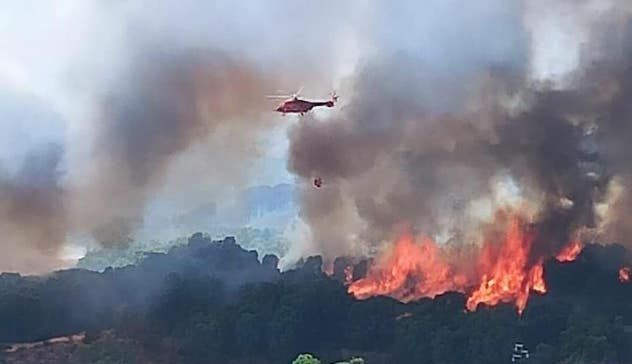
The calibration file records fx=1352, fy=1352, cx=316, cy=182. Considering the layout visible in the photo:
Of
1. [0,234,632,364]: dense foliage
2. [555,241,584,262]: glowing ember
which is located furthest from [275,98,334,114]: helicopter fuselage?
[555,241,584,262]: glowing ember

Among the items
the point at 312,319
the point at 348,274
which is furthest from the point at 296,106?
the point at 348,274

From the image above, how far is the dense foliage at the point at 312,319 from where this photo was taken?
48.2 m

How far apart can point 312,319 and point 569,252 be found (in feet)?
35.1

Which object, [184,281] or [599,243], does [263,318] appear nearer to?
[184,281]

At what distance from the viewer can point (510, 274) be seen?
5284 centimetres

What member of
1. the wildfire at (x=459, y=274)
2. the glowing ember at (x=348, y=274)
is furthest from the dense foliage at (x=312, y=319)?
the glowing ember at (x=348, y=274)

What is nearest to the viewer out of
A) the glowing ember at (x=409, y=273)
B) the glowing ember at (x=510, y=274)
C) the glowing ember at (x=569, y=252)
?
the glowing ember at (x=510, y=274)

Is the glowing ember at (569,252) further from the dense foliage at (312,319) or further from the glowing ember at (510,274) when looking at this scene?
the glowing ember at (510,274)

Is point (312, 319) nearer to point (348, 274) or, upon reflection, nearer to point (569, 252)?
point (348, 274)

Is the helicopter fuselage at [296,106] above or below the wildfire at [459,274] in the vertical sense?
above

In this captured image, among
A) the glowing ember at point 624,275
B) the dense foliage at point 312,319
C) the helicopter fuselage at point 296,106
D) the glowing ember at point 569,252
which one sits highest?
the helicopter fuselage at point 296,106

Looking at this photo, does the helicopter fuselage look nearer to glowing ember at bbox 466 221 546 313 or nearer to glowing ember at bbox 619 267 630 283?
glowing ember at bbox 466 221 546 313

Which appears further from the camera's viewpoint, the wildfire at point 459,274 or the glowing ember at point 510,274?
the wildfire at point 459,274

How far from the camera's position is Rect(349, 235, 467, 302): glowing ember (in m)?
54.0
